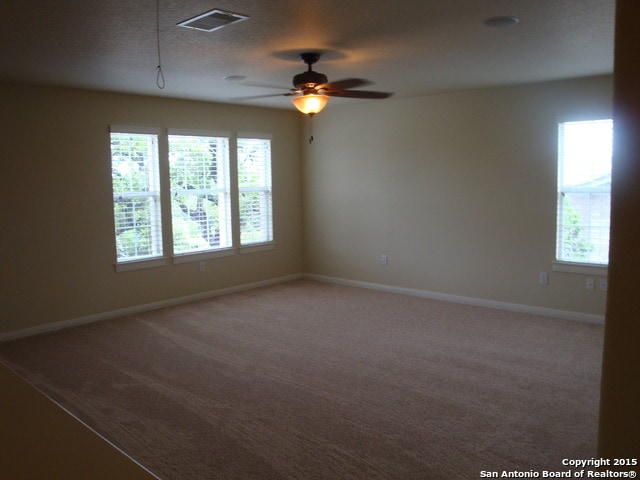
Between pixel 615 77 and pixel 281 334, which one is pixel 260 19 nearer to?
pixel 615 77

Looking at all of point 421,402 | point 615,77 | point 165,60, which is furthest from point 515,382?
point 165,60

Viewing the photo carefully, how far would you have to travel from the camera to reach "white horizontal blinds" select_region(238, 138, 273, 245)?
738 centimetres

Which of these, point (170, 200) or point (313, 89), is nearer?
point (313, 89)

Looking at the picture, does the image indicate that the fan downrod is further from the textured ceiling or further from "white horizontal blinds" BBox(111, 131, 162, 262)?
"white horizontal blinds" BBox(111, 131, 162, 262)

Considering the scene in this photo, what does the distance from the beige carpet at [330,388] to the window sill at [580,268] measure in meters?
0.55

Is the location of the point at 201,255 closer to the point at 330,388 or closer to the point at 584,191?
the point at 330,388

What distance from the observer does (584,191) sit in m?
5.57

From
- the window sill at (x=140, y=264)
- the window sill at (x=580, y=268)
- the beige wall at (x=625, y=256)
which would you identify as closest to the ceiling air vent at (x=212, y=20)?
the beige wall at (x=625, y=256)

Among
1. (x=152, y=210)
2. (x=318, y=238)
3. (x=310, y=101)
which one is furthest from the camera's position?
(x=318, y=238)

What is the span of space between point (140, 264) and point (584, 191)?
16.4 feet

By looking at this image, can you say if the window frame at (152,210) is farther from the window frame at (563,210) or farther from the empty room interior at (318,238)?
the window frame at (563,210)

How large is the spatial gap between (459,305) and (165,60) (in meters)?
4.26

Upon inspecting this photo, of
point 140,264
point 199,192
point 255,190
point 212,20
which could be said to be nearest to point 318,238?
point 255,190

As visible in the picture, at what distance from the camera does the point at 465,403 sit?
12.2ft
